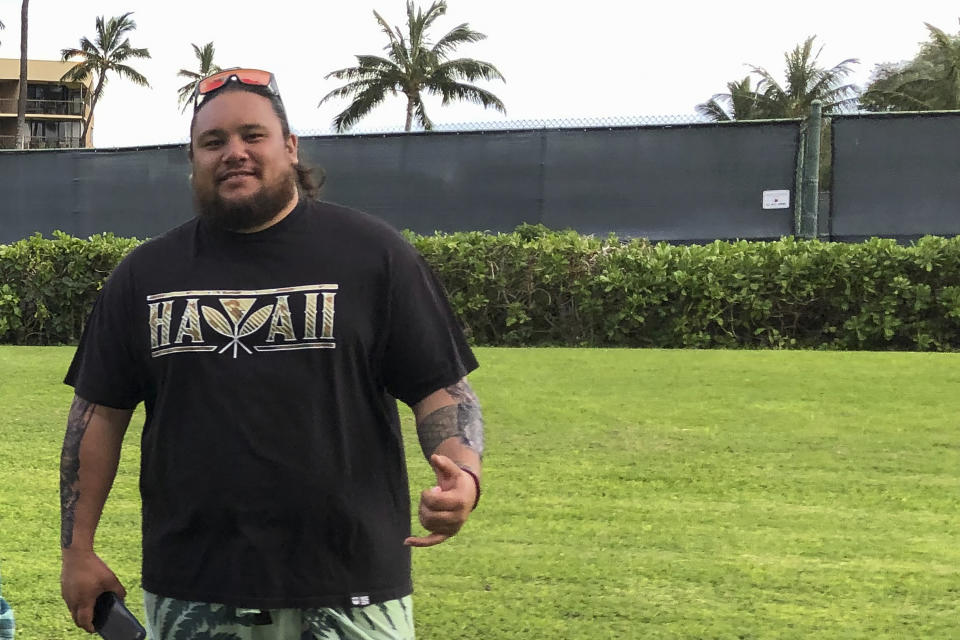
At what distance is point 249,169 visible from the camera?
2.14 meters

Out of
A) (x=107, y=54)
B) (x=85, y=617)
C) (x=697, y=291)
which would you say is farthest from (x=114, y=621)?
(x=107, y=54)

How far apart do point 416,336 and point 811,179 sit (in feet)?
32.5

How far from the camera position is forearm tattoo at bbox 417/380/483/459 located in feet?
7.04

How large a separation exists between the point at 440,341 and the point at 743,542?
2834 mm

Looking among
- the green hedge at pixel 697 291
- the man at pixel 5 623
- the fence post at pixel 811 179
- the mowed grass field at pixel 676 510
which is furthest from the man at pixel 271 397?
the fence post at pixel 811 179

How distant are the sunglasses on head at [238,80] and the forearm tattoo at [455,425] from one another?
761 millimetres

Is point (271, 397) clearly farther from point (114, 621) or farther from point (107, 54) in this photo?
point (107, 54)

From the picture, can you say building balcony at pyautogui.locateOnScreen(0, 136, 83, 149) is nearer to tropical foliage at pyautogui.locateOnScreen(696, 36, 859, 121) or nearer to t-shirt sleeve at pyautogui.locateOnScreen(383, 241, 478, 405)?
tropical foliage at pyautogui.locateOnScreen(696, 36, 859, 121)

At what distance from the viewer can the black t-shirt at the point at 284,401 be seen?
2.01 meters

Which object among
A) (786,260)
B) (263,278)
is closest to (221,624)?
(263,278)

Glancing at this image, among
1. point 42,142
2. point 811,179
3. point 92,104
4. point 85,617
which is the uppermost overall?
point 92,104

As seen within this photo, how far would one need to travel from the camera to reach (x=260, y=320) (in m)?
2.01

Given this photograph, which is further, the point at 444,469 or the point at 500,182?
the point at 500,182

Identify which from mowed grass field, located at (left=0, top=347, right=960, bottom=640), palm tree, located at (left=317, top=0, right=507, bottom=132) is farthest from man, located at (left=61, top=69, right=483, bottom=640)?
palm tree, located at (left=317, top=0, right=507, bottom=132)
